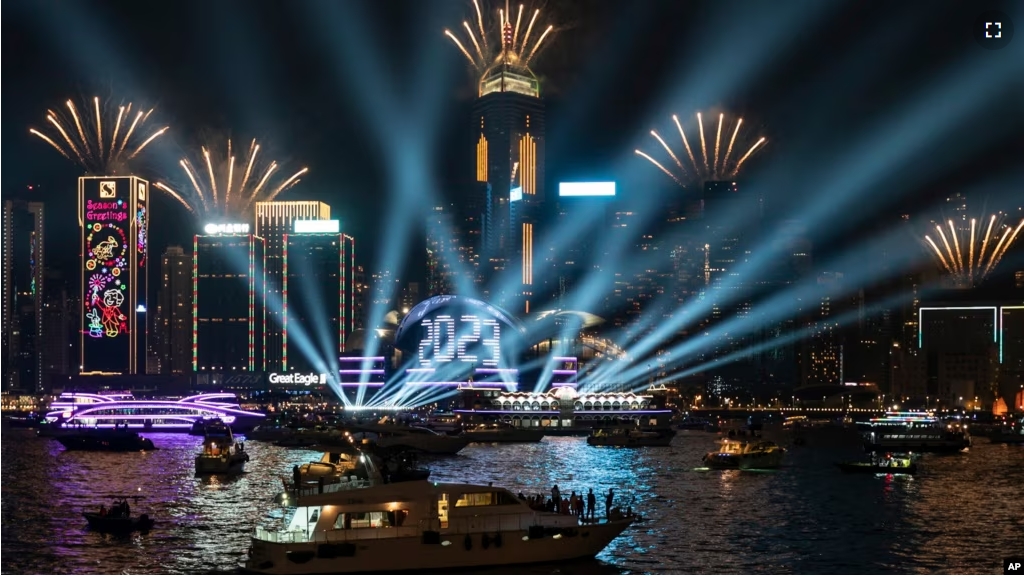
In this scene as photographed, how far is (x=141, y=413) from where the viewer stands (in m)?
164

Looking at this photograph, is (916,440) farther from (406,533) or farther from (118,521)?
(406,533)

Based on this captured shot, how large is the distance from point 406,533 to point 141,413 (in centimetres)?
12500

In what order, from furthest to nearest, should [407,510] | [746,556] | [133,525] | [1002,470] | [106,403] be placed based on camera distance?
1. [106,403]
2. [1002,470]
3. [133,525]
4. [746,556]
5. [407,510]

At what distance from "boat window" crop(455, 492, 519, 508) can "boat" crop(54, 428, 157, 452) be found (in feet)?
266

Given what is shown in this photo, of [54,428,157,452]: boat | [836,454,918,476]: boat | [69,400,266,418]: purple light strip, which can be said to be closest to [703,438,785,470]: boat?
[836,454,918,476]: boat

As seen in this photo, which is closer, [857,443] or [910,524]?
[910,524]

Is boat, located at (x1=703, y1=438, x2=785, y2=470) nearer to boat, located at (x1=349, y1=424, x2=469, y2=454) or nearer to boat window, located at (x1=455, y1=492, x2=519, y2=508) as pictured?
boat, located at (x1=349, y1=424, x2=469, y2=454)

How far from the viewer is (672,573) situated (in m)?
50.5

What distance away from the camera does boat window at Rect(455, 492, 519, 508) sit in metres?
48.3

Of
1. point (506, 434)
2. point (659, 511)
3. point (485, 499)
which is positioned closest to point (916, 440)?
point (506, 434)

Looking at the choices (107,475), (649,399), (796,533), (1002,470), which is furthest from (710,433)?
(796,533)

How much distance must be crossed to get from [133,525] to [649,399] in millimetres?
136582

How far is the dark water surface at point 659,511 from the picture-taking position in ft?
177

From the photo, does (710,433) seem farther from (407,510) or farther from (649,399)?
(407,510)
